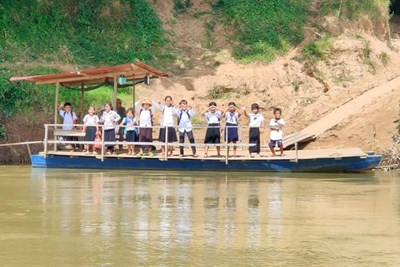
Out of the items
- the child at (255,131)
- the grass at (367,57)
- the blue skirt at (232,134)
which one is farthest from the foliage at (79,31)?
the child at (255,131)

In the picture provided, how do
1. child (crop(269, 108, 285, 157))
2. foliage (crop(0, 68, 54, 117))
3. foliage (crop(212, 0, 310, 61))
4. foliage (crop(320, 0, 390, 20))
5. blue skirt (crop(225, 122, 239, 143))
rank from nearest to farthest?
child (crop(269, 108, 285, 157))
blue skirt (crop(225, 122, 239, 143))
foliage (crop(0, 68, 54, 117))
foliage (crop(212, 0, 310, 61))
foliage (crop(320, 0, 390, 20))

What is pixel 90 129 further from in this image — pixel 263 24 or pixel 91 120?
pixel 263 24

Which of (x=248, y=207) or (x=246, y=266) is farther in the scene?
(x=248, y=207)

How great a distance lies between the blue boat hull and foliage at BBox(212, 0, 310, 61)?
1143cm

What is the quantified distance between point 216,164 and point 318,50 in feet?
39.1

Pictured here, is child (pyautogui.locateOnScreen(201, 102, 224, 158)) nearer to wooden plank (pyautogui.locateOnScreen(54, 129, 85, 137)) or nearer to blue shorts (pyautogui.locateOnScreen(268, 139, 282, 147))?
blue shorts (pyautogui.locateOnScreen(268, 139, 282, 147))

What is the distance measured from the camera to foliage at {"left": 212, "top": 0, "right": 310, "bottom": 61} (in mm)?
34344

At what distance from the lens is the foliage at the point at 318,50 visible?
109 ft

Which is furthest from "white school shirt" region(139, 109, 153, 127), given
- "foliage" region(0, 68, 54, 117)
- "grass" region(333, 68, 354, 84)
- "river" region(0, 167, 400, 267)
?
"grass" region(333, 68, 354, 84)

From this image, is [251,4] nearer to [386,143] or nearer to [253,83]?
[253,83]

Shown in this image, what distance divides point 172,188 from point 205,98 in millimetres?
13240

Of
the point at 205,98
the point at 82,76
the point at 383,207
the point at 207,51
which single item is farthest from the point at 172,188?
the point at 207,51

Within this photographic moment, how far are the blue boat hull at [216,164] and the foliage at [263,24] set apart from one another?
11435 millimetres

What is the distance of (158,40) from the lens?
3475 centimetres
